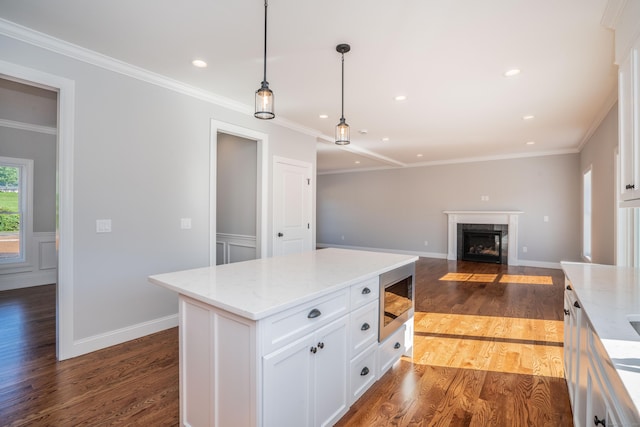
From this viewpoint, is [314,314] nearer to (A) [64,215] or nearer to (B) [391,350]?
(B) [391,350]

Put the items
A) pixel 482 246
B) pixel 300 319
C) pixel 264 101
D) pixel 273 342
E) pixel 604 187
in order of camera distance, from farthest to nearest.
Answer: pixel 482 246
pixel 604 187
pixel 264 101
pixel 300 319
pixel 273 342

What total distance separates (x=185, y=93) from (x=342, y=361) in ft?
10.3

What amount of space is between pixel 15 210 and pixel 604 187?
29.3 ft

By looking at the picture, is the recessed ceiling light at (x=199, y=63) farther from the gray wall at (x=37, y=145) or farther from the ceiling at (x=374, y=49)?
the gray wall at (x=37, y=145)

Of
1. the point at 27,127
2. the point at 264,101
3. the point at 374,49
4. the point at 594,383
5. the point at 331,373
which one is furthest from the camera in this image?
the point at 27,127

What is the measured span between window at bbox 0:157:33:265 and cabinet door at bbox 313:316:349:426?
19.4 feet

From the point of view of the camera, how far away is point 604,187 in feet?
14.4

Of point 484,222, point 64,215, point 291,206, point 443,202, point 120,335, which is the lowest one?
point 120,335

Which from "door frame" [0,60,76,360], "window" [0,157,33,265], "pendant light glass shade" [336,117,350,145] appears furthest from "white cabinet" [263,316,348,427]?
"window" [0,157,33,265]

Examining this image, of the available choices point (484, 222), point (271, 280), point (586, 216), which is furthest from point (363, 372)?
point (484, 222)

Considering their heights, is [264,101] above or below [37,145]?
below

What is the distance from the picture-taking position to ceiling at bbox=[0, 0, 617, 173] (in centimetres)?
215

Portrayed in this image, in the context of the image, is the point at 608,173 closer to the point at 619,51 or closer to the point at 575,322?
the point at 619,51

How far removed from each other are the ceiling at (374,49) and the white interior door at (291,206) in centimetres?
83
